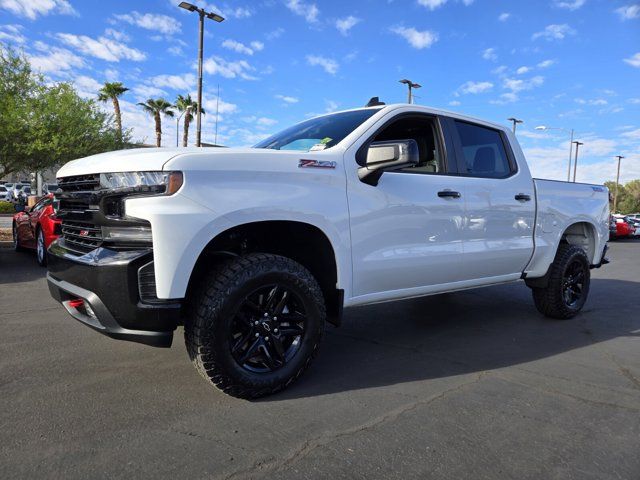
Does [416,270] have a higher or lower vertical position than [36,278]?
higher

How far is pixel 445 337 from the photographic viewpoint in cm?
467

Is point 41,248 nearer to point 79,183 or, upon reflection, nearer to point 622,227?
point 79,183

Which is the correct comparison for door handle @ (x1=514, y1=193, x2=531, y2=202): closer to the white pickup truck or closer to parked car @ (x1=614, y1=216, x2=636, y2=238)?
the white pickup truck

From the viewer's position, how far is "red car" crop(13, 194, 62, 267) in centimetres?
819

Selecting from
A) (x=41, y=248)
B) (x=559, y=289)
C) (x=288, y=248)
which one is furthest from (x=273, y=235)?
(x=41, y=248)

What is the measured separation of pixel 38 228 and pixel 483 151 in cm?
769

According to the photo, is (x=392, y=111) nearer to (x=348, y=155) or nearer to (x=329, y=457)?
(x=348, y=155)

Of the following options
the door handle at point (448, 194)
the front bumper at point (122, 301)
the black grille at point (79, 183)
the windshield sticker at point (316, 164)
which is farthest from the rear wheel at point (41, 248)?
the door handle at point (448, 194)

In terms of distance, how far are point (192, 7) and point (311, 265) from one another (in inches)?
658

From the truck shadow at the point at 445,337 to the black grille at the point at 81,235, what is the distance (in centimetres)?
142

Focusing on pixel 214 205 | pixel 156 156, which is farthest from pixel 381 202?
pixel 156 156

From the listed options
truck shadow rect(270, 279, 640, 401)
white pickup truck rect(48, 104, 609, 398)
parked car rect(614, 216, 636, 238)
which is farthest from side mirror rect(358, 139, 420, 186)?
parked car rect(614, 216, 636, 238)

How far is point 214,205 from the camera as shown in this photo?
9.11 feet

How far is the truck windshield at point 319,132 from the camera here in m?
3.70
